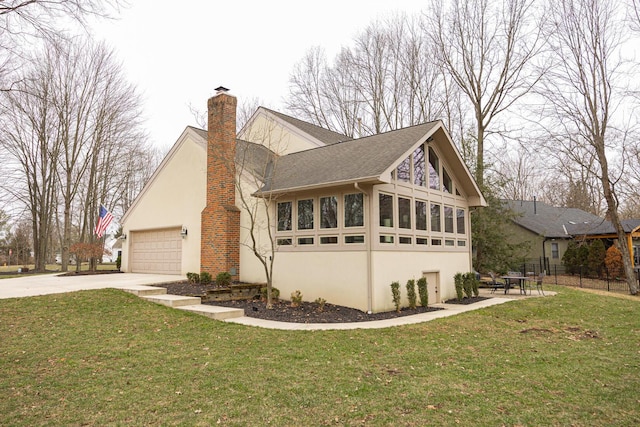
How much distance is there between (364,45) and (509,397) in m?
25.7

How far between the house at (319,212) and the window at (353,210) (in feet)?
0.09

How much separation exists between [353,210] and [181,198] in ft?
24.5

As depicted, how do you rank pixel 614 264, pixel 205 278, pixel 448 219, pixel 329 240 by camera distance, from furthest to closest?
pixel 614 264, pixel 448 219, pixel 205 278, pixel 329 240

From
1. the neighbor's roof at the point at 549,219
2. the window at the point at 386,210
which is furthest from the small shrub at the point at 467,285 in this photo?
the neighbor's roof at the point at 549,219

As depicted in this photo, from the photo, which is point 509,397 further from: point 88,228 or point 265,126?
point 88,228

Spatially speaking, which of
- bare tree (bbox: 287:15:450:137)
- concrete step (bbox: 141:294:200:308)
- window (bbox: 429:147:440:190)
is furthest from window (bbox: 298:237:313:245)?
bare tree (bbox: 287:15:450:137)

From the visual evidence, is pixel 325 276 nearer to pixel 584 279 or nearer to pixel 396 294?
pixel 396 294

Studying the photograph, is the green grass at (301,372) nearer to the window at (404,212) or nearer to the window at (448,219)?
the window at (404,212)

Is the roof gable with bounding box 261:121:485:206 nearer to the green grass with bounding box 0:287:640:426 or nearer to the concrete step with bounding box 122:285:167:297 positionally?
the green grass with bounding box 0:287:640:426

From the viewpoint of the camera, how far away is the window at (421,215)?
11914mm

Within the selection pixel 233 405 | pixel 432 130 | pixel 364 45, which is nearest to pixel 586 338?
pixel 432 130

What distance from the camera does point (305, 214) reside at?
451 inches

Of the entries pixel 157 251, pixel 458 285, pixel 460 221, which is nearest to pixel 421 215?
pixel 458 285

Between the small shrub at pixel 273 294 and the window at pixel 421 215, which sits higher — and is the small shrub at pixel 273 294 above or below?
below
